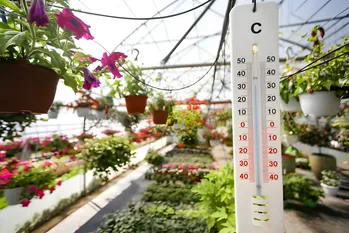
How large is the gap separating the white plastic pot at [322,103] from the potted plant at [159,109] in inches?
49.8

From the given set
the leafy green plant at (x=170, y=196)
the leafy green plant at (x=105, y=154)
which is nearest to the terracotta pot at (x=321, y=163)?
the leafy green plant at (x=170, y=196)

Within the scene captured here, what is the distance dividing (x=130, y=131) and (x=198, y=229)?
4116 mm

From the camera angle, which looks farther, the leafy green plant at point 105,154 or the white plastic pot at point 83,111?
the white plastic pot at point 83,111

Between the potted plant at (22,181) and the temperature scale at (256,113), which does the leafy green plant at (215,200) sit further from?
the potted plant at (22,181)

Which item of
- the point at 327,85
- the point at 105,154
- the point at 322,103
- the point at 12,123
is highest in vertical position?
the point at 327,85

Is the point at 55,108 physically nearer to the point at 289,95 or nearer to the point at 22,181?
the point at 22,181

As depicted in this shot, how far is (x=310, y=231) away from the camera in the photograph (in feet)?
6.73

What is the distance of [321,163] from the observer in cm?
385

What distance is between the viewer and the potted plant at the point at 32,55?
48cm

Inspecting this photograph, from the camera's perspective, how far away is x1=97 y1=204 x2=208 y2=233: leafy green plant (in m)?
1.48

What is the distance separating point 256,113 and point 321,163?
4525 mm

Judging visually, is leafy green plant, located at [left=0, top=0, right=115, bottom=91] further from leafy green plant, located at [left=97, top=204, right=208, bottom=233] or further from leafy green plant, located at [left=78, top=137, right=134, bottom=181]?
leafy green plant, located at [left=78, top=137, right=134, bottom=181]

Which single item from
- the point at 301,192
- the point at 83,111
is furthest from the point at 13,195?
the point at 301,192

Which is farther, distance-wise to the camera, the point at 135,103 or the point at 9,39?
the point at 135,103
